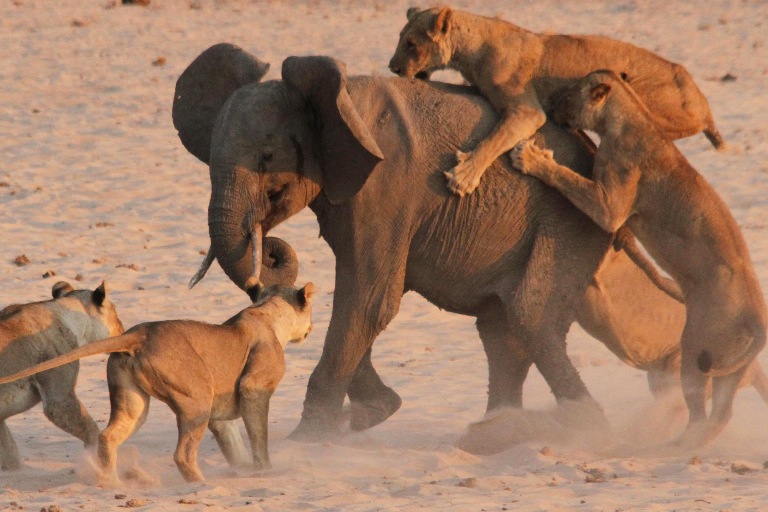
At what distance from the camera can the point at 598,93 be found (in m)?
8.67

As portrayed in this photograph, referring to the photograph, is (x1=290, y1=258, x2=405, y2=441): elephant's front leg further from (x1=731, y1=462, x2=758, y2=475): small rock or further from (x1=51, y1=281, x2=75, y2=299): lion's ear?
(x1=731, y1=462, x2=758, y2=475): small rock

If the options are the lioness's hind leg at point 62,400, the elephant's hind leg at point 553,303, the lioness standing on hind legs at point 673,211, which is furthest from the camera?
the elephant's hind leg at point 553,303

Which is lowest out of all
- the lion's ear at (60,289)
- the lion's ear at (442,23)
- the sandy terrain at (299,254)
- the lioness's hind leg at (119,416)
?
the sandy terrain at (299,254)

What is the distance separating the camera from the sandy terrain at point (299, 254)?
7512mm

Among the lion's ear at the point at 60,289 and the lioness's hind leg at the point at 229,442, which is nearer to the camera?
the lioness's hind leg at the point at 229,442

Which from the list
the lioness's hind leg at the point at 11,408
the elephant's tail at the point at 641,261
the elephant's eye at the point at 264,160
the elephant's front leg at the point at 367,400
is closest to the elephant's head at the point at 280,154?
the elephant's eye at the point at 264,160

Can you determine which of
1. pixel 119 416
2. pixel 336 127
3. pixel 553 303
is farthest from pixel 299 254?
pixel 119 416

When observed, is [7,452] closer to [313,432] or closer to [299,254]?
[313,432]

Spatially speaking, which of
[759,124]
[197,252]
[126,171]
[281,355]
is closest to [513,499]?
[281,355]

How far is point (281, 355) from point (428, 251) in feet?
4.12

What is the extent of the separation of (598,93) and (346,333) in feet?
6.35

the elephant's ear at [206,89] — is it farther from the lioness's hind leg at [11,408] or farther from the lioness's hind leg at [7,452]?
the lioness's hind leg at [7,452]

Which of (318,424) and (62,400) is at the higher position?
(62,400)

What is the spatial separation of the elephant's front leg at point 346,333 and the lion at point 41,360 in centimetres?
132
